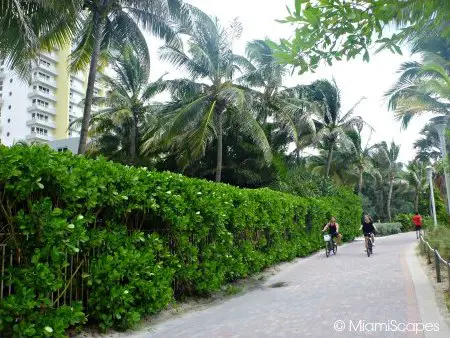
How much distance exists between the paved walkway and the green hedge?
2.73 ft

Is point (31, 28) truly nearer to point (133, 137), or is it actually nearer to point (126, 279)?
point (126, 279)

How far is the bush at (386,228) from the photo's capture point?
39688 mm

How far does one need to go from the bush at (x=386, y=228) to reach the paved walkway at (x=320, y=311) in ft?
94.6

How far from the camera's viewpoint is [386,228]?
133 ft

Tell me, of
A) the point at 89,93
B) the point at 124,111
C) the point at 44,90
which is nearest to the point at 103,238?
the point at 89,93

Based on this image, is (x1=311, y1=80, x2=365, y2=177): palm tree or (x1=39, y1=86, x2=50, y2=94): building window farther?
(x1=39, y1=86, x2=50, y2=94): building window

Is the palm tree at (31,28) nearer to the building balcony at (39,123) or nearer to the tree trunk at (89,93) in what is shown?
the tree trunk at (89,93)

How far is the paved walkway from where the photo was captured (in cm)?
661

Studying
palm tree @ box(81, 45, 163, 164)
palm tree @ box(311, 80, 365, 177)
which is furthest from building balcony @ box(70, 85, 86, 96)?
palm tree @ box(311, 80, 365, 177)

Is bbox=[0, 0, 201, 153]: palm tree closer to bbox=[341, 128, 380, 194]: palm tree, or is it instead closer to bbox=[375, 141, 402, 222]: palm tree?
bbox=[341, 128, 380, 194]: palm tree

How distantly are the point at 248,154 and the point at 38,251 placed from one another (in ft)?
67.6

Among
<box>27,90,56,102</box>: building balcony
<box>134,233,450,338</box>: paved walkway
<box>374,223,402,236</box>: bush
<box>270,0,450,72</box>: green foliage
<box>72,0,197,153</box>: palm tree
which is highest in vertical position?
<box>27,90,56,102</box>: building balcony

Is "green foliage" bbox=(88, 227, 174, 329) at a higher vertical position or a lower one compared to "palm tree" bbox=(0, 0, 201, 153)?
lower

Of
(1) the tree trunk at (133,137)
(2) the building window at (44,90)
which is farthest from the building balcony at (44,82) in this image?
(1) the tree trunk at (133,137)
